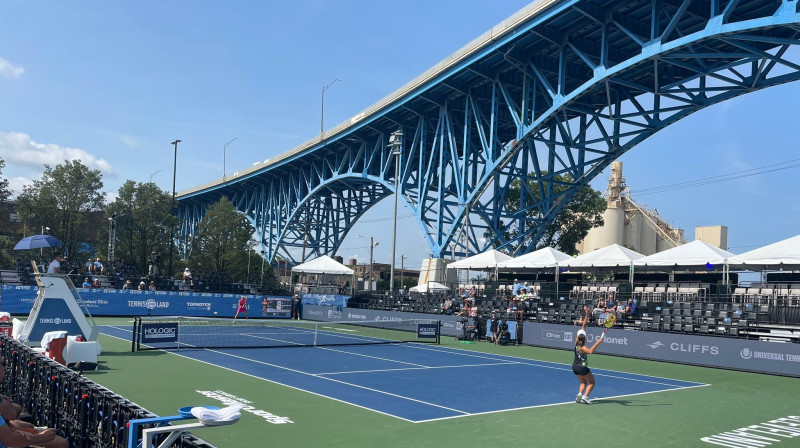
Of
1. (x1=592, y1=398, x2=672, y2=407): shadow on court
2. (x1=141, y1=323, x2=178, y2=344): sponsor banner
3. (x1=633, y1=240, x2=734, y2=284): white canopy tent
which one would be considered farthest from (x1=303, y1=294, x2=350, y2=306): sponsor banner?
(x1=592, y1=398, x2=672, y2=407): shadow on court

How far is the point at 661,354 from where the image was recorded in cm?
2552

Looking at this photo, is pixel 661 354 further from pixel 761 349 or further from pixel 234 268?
pixel 234 268

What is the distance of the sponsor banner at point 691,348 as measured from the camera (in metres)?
22.0

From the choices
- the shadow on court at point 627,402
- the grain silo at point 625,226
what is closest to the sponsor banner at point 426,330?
the shadow on court at point 627,402

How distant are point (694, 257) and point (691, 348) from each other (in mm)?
6086

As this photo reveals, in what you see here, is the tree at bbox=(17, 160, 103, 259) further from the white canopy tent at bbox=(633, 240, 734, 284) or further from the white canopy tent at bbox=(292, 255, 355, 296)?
the white canopy tent at bbox=(633, 240, 734, 284)

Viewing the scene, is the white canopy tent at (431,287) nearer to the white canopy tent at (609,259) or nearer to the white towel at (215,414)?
the white canopy tent at (609,259)

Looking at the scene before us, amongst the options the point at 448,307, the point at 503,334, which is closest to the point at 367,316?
the point at 448,307

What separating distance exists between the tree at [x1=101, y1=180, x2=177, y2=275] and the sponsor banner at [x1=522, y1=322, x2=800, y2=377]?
154ft

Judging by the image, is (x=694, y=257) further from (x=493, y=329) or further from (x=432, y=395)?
(x=432, y=395)

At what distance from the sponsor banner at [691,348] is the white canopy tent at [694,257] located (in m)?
4.90

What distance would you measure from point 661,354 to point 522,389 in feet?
36.4

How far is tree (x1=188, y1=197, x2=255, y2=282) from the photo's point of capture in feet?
240

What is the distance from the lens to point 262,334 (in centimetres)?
3080
